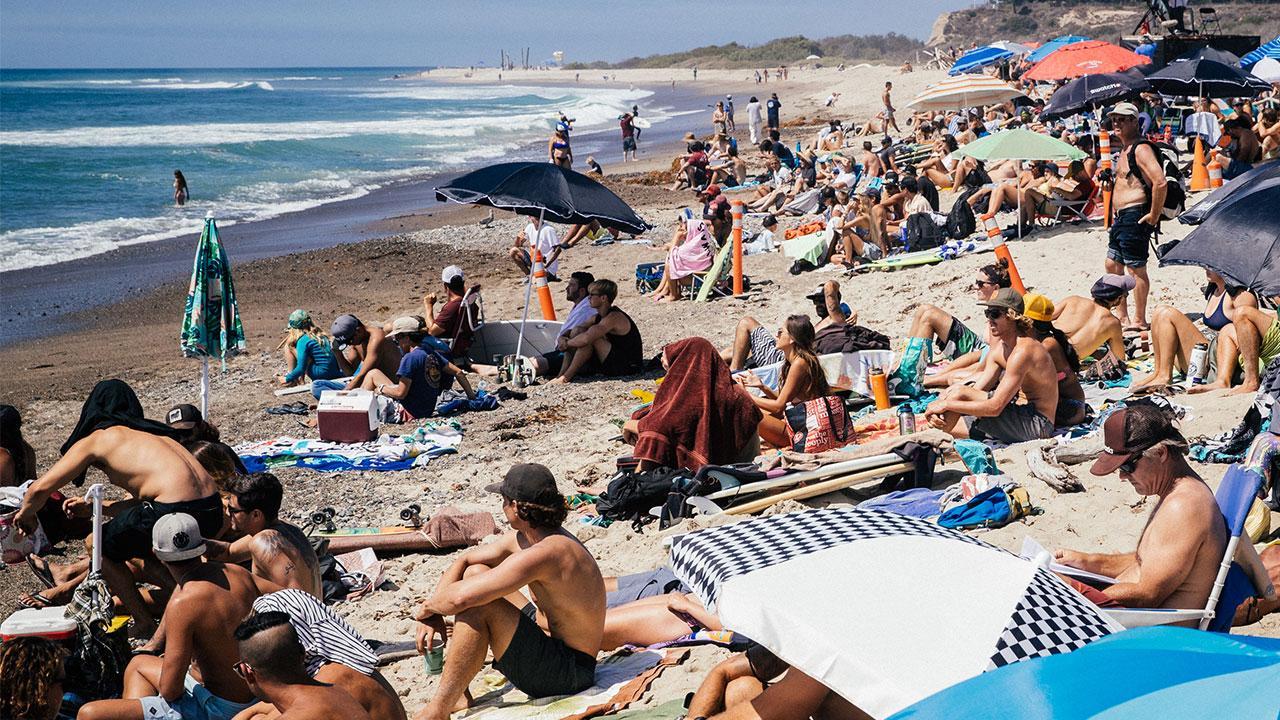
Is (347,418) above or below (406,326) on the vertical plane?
below

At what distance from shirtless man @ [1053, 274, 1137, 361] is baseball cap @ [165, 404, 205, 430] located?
6.27m

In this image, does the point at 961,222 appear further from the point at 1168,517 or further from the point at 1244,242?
the point at 1168,517

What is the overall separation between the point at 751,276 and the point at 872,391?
235 inches

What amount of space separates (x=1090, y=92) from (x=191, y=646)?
13.5 meters

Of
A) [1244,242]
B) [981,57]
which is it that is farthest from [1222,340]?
[981,57]

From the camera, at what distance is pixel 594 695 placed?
4.86 m

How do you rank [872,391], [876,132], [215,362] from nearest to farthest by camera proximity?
[872,391]
[215,362]
[876,132]

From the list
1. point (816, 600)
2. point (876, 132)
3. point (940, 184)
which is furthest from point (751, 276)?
point (876, 132)

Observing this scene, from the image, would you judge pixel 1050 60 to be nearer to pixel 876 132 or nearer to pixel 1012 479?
pixel 1012 479

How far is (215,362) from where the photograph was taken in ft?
40.7

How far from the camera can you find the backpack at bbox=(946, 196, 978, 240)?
14133mm

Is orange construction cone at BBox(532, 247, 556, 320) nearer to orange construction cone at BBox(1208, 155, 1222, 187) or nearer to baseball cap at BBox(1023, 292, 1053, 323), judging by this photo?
baseball cap at BBox(1023, 292, 1053, 323)

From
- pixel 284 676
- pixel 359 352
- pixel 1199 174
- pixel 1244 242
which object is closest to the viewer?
pixel 284 676

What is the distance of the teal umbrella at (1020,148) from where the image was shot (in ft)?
41.1
